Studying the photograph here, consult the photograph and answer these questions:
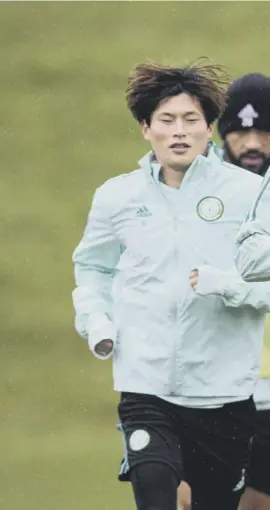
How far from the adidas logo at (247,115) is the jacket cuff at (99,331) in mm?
987

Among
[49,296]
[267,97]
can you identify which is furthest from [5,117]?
[267,97]

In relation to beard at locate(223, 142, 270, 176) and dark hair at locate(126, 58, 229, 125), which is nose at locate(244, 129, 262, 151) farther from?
dark hair at locate(126, 58, 229, 125)

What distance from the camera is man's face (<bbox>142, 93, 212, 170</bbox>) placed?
5062mm

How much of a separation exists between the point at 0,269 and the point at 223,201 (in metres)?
3.31

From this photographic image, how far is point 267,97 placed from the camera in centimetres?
577

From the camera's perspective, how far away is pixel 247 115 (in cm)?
568

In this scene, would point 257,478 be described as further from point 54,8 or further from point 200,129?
point 54,8

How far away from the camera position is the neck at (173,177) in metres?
5.09

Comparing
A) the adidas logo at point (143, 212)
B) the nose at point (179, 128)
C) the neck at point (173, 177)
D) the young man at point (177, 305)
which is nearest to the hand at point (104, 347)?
the young man at point (177, 305)

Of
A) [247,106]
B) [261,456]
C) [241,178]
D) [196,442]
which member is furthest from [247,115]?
[196,442]

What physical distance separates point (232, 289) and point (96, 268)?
50 centimetres

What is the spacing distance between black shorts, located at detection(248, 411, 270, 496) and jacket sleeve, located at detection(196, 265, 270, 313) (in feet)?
2.17

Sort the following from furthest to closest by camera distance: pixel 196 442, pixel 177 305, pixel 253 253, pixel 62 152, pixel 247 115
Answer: pixel 62 152 < pixel 247 115 < pixel 196 442 < pixel 177 305 < pixel 253 253

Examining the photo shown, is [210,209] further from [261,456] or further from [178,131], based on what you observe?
[261,456]
